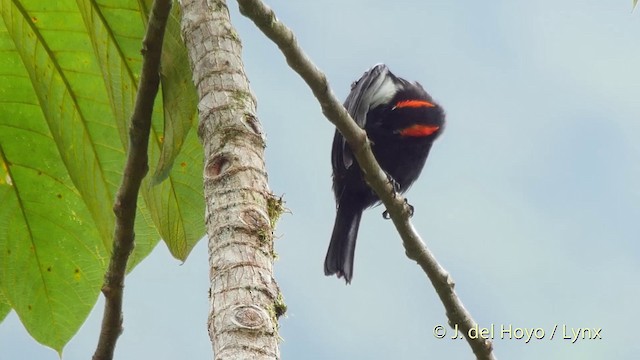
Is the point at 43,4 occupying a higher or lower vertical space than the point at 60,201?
higher

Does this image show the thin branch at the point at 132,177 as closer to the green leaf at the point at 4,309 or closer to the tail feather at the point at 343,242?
the green leaf at the point at 4,309

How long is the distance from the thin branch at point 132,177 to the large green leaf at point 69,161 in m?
0.38

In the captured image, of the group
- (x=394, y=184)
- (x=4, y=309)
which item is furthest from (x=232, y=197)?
(x=394, y=184)

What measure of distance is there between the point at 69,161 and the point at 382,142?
215 centimetres

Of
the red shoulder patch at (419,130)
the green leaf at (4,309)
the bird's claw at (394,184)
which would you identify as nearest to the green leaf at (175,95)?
the bird's claw at (394,184)

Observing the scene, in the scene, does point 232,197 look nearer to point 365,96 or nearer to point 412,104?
point 365,96

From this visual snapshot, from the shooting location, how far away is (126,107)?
3.07 m

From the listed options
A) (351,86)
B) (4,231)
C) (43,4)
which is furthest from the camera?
(351,86)

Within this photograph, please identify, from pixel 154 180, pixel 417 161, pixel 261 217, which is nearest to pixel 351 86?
pixel 417 161

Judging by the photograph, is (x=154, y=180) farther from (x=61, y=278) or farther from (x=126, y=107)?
(x=61, y=278)

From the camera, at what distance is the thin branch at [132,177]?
8.37 ft

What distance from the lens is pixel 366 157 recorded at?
3186 millimetres

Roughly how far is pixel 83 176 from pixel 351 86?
2.21 metres

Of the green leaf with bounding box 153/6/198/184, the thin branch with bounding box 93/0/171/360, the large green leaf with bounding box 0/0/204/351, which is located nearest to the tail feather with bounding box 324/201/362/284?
the large green leaf with bounding box 0/0/204/351
